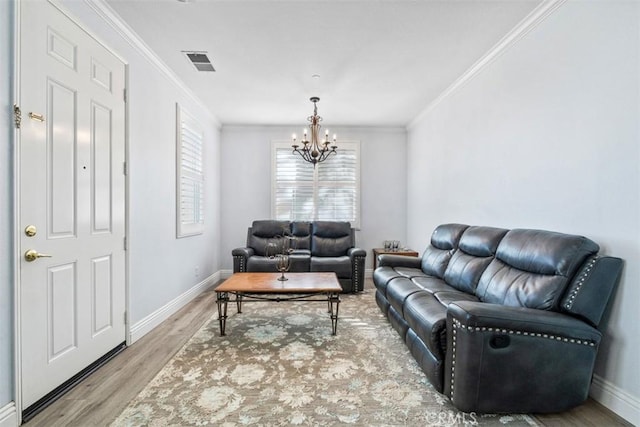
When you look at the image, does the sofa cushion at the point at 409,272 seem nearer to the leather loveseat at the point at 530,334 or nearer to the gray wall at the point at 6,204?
the leather loveseat at the point at 530,334

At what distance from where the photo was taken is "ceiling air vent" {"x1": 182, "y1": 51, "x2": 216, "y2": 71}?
313cm

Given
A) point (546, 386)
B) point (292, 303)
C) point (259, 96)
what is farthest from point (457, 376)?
point (259, 96)

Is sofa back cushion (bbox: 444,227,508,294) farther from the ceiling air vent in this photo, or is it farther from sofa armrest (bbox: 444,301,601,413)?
the ceiling air vent

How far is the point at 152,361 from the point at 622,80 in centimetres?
379

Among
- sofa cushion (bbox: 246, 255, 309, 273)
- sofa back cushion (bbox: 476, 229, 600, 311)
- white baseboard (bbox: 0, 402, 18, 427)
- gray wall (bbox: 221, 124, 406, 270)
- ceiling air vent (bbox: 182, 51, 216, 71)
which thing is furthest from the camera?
gray wall (bbox: 221, 124, 406, 270)

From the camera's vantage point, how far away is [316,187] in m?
5.80

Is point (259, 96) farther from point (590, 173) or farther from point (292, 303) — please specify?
point (590, 173)

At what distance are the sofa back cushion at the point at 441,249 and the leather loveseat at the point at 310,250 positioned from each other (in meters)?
1.19

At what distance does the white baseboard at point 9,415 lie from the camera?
166 cm

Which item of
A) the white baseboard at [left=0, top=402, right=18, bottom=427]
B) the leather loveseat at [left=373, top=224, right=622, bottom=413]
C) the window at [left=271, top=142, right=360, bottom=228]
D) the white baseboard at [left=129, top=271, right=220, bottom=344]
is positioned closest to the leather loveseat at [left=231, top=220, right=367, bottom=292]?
the window at [left=271, top=142, right=360, bottom=228]

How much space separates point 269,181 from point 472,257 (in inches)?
152

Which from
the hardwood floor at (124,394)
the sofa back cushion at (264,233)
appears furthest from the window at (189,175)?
the hardwood floor at (124,394)

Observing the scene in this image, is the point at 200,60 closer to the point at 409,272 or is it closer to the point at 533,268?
the point at 409,272

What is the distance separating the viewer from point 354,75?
3.60 meters
